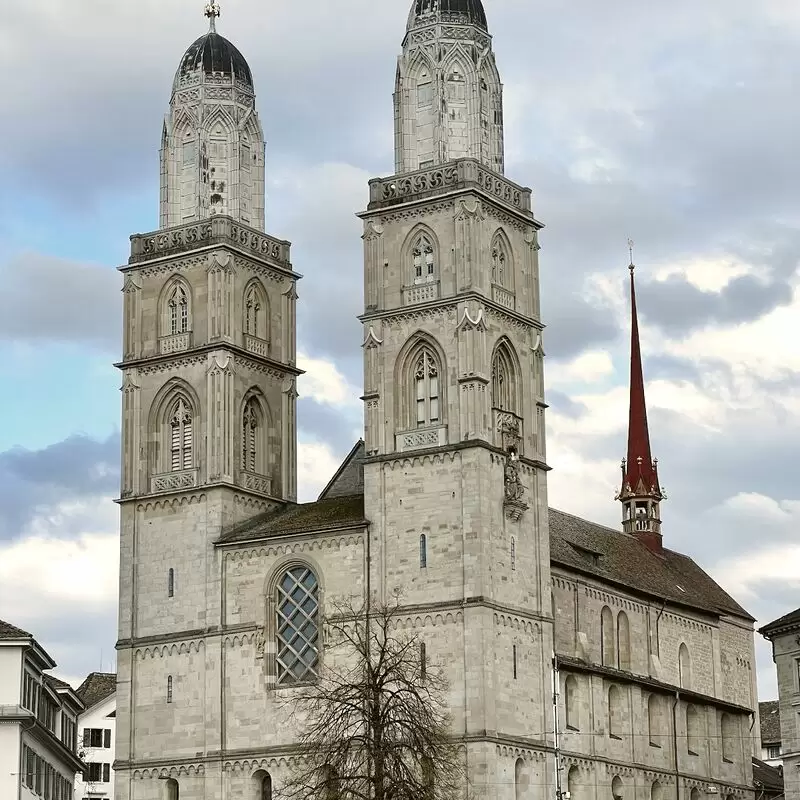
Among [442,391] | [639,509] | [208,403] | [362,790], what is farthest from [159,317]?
[639,509]

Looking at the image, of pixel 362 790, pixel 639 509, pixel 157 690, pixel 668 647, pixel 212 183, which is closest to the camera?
pixel 362 790

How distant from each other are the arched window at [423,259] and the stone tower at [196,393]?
8526 millimetres

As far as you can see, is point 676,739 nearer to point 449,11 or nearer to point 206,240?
point 206,240

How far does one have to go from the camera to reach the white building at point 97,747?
370 ft

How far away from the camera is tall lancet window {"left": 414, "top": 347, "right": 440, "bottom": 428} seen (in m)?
77.8

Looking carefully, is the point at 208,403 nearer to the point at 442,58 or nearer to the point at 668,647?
the point at 442,58

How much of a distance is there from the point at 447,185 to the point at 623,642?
22.0 meters

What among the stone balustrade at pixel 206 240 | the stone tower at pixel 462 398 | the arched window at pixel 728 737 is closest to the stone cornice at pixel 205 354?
the stone balustrade at pixel 206 240

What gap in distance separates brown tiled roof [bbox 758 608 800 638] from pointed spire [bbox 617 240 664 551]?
19527 millimetres

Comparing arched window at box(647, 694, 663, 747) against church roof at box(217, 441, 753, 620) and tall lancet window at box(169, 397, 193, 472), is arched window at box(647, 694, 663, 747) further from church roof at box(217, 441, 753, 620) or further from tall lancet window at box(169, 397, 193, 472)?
tall lancet window at box(169, 397, 193, 472)

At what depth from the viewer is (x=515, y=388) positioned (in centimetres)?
7969

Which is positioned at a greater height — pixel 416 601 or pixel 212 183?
pixel 212 183

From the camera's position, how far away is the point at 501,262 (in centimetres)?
8050

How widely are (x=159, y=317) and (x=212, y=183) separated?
6.06 meters
